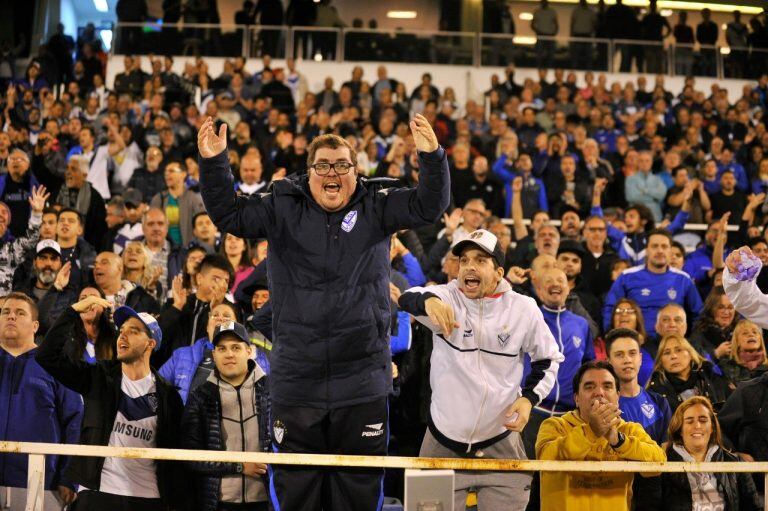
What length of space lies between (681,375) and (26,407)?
426 centimetres

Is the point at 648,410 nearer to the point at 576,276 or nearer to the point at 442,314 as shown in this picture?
the point at 442,314

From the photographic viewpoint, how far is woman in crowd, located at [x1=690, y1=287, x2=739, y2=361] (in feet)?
28.8

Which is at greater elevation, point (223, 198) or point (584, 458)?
point (223, 198)

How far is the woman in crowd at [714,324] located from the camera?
877cm

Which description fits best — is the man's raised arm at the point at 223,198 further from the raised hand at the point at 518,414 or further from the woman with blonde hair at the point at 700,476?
the woman with blonde hair at the point at 700,476

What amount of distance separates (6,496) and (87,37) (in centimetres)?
1597

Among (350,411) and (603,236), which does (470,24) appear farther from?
(350,411)

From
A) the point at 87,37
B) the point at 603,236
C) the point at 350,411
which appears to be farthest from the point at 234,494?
the point at 87,37

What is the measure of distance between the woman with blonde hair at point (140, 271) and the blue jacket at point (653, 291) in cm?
382

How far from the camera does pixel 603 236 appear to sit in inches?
427

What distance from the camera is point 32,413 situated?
6.44 m

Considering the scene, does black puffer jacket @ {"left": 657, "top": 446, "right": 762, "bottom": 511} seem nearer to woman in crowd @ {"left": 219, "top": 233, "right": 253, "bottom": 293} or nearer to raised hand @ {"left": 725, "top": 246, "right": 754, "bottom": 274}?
raised hand @ {"left": 725, "top": 246, "right": 754, "bottom": 274}

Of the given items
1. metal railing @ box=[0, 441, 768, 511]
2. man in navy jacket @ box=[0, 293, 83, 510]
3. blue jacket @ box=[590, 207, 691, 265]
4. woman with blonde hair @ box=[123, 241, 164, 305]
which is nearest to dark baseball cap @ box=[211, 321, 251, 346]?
man in navy jacket @ box=[0, 293, 83, 510]

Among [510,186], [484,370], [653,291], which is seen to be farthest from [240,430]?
[510,186]
